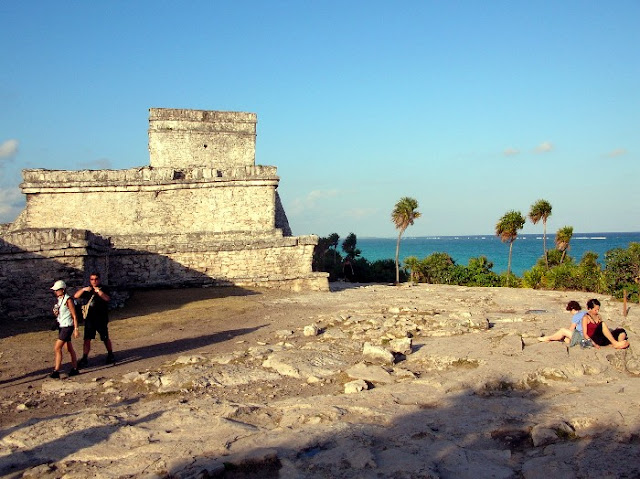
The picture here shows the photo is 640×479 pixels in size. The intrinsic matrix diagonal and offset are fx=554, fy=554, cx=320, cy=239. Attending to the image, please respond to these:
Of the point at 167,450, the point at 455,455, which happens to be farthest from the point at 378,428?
the point at 167,450

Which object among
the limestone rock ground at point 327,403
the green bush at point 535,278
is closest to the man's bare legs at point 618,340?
the limestone rock ground at point 327,403

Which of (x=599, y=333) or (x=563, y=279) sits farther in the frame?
(x=563, y=279)

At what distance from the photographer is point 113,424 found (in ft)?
19.0

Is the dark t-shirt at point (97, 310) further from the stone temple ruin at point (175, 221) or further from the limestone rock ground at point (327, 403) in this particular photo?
the stone temple ruin at point (175, 221)

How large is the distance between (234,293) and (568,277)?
38.1ft

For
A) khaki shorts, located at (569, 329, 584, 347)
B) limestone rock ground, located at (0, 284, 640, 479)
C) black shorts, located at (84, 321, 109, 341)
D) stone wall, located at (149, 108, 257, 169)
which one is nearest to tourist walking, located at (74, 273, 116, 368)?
black shorts, located at (84, 321, 109, 341)

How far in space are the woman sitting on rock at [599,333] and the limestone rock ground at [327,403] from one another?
0.28 metres

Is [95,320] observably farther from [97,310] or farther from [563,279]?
[563,279]

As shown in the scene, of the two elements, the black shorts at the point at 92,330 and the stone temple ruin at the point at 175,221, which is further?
the stone temple ruin at the point at 175,221

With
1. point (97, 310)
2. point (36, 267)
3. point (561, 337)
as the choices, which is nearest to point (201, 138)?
point (36, 267)

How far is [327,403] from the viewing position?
6.28 meters

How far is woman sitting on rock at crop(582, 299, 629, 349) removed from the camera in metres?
8.22

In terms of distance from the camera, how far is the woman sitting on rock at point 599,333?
822cm

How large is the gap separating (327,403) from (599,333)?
4.71 meters
